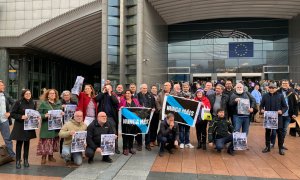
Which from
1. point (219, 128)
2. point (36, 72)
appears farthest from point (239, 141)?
point (36, 72)

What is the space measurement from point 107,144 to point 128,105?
5.08ft

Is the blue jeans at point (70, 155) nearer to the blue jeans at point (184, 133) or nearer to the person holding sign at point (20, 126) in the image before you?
the person holding sign at point (20, 126)

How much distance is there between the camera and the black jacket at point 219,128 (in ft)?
27.8

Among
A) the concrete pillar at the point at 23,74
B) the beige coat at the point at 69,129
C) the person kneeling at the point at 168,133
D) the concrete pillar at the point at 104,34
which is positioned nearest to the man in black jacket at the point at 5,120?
the beige coat at the point at 69,129

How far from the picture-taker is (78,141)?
6945mm

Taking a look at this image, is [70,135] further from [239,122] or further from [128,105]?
[239,122]

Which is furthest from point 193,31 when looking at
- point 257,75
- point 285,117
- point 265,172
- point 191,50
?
point 265,172

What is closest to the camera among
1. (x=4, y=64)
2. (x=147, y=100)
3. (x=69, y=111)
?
(x=69, y=111)

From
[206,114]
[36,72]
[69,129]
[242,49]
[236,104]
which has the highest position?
[242,49]

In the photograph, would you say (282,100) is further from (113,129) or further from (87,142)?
(87,142)

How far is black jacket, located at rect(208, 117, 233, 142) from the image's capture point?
8.48 metres

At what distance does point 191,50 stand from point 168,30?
330 centimetres

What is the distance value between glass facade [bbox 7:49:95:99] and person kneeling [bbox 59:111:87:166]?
28.6m

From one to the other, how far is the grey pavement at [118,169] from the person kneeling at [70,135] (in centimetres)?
24
